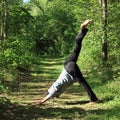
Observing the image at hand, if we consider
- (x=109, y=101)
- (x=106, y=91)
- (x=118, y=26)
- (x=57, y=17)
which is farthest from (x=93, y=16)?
(x=57, y=17)

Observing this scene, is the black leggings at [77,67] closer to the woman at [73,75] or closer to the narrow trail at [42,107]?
the woman at [73,75]

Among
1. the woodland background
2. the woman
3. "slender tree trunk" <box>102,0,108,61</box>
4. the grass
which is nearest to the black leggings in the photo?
the woman

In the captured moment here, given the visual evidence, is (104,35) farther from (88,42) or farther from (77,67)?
(77,67)

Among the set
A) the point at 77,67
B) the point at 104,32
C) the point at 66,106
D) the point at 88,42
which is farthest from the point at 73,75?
the point at 88,42

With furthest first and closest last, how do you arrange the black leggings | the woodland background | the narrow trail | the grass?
the woodland background < the black leggings < the narrow trail < the grass

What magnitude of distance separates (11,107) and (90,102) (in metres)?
2.15

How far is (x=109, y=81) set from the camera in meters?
14.4

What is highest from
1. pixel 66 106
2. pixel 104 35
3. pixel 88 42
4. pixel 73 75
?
pixel 73 75

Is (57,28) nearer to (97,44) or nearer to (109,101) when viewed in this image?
(97,44)

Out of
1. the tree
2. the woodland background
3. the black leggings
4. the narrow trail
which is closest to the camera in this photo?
the narrow trail

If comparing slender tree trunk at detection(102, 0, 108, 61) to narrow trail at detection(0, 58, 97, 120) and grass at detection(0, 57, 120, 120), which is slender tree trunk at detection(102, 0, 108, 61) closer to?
grass at detection(0, 57, 120, 120)

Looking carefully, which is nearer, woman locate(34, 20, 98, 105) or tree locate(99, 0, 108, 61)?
woman locate(34, 20, 98, 105)

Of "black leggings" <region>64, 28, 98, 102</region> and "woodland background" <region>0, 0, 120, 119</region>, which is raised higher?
"black leggings" <region>64, 28, 98, 102</region>

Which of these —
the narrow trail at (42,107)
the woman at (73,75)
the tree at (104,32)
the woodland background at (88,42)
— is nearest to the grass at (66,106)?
the narrow trail at (42,107)
